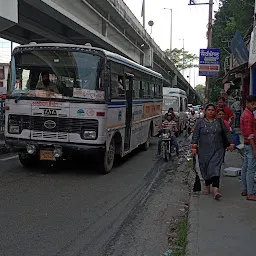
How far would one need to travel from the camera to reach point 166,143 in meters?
13.3

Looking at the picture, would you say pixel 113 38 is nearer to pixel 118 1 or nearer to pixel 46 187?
pixel 118 1

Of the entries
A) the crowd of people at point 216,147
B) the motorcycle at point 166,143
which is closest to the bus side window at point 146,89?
the motorcycle at point 166,143

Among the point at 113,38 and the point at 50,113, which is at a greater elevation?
the point at 113,38

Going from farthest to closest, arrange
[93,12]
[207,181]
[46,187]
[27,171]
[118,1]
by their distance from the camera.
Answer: [118,1], [93,12], [27,171], [46,187], [207,181]

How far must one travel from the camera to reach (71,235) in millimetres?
5598

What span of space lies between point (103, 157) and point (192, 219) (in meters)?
4.35

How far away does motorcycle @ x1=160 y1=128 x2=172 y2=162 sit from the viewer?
43.1 ft

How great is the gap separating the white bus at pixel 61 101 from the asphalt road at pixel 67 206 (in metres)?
0.69

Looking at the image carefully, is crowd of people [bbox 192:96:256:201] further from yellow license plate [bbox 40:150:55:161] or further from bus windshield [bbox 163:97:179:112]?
bus windshield [bbox 163:97:179:112]

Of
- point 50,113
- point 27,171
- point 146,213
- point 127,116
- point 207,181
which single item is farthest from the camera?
point 127,116

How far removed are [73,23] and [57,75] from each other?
8.81 m

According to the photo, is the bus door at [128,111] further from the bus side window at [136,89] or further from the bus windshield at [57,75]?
the bus windshield at [57,75]

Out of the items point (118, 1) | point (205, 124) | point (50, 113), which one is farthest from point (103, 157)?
point (118, 1)

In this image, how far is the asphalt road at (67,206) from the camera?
5.27 metres
